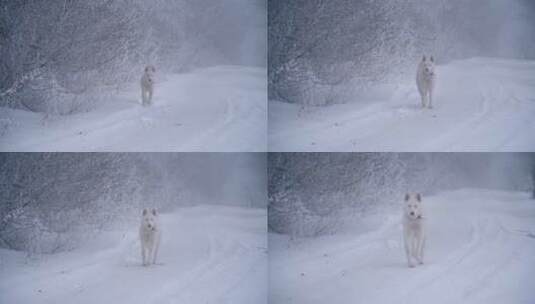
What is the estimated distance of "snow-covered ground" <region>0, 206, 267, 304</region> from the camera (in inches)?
125

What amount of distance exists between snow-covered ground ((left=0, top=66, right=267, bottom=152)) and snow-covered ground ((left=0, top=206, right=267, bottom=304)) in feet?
1.12

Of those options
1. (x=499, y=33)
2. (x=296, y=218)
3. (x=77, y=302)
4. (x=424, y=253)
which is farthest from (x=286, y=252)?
(x=499, y=33)

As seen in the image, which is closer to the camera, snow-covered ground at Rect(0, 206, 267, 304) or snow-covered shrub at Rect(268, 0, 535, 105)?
snow-covered ground at Rect(0, 206, 267, 304)

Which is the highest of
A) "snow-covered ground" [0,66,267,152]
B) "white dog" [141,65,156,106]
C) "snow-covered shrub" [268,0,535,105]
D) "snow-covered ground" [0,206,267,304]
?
"snow-covered shrub" [268,0,535,105]

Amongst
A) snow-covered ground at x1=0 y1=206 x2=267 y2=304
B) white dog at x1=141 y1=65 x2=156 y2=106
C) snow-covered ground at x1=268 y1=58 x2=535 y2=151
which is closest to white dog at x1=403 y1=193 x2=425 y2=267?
snow-covered ground at x1=268 y1=58 x2=535 y2=151

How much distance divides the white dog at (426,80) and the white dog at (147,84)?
1.23 meters

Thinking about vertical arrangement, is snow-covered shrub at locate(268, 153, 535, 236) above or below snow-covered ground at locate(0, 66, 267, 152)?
below

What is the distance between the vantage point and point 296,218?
3531mm

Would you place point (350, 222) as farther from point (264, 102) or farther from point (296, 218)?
point (264, 102)

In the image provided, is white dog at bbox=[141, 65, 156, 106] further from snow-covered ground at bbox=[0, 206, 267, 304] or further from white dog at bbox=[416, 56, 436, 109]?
white dog at bbox=[416, 56, 436, 109]

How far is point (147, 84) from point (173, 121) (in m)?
0.21

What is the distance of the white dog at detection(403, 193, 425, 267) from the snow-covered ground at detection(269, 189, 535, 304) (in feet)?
0.09

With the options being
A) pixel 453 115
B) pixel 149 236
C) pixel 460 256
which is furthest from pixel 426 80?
pixel 149 236

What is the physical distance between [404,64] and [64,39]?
155cm
